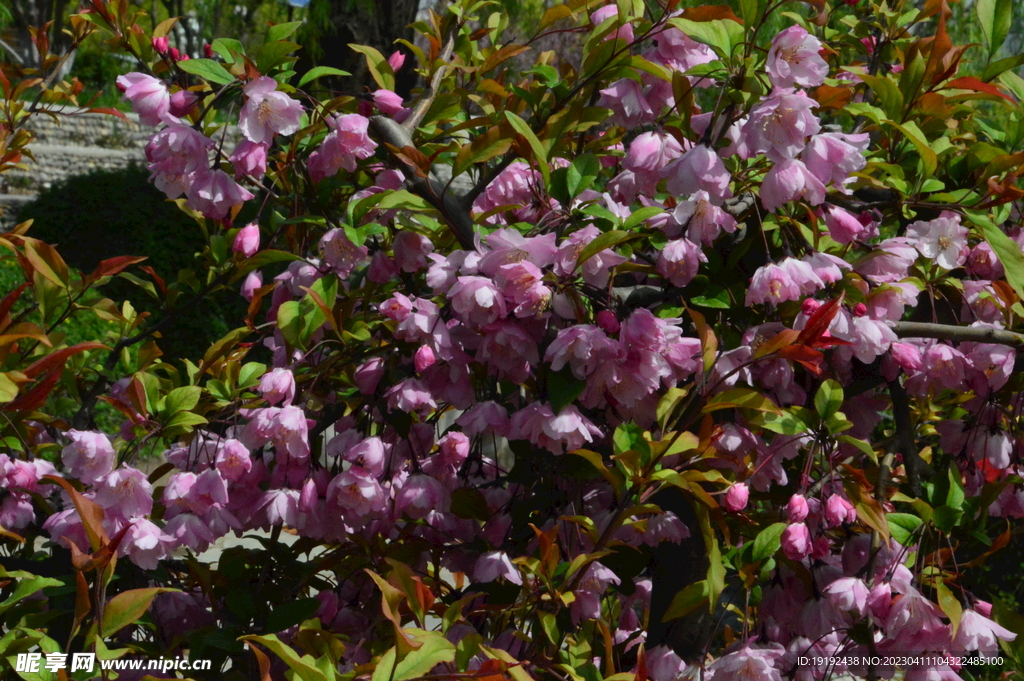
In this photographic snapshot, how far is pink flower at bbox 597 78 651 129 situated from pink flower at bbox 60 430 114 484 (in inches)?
33.1

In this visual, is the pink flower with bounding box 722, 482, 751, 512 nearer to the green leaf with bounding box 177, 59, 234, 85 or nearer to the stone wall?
the green leaf with bounding box 177, 59, 234, 85

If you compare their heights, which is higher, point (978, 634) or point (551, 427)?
point (551, 427)

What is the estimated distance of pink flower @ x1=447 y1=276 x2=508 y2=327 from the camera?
101 centimetres

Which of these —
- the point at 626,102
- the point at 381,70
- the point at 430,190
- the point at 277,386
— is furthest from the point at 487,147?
the point at 381,70

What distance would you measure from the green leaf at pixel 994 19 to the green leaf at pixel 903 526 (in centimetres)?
70

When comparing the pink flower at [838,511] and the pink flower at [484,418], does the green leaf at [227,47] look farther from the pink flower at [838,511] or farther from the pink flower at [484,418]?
the pink flower at [838,511]

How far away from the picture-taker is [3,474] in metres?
1.42

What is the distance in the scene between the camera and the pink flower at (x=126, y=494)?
1.20 meters

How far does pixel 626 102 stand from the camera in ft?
3.89

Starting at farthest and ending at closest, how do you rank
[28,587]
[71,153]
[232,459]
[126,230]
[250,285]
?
[71,153] < [126,230] < [250,285] < [232,459] < [28,587]

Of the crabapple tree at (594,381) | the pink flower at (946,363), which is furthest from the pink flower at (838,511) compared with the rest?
the pink flower at (946,363)

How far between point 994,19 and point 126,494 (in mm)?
1437

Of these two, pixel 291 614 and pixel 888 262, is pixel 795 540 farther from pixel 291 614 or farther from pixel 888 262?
pixel 291 614

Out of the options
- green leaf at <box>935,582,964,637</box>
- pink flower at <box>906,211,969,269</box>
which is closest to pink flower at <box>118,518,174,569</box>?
green leaf at <box>935,582,964,637</box>
